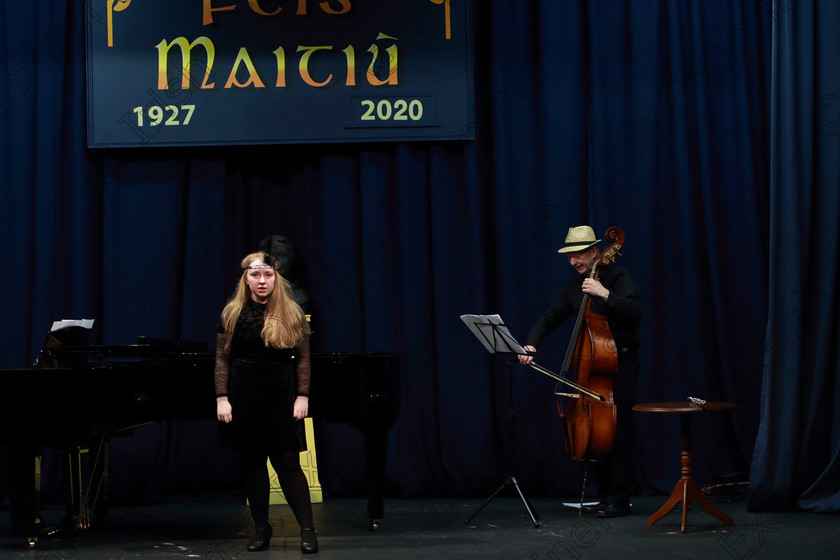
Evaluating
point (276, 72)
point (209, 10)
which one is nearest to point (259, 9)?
point (209, 10)

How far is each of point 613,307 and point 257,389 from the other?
1.85 meters

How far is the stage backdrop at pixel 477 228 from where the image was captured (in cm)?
583

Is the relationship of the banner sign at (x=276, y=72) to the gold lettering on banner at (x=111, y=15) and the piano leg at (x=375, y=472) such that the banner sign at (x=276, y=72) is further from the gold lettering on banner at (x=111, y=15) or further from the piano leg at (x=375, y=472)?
the piano leg at (x=375, y=472)

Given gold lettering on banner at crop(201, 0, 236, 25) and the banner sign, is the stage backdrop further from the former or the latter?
gold lettering on banner at crop(201, 0, 236, 25)

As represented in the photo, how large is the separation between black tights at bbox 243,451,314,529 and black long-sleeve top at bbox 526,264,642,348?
161 cm

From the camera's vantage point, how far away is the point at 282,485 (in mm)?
4098

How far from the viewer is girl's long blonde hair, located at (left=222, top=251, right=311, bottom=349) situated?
160 inches

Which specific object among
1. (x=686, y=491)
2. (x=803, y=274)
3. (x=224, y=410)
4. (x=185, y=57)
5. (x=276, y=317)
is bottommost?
(x=686, y=491)

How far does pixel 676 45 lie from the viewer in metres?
5.89

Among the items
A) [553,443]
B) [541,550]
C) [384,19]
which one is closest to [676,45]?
[384,19]

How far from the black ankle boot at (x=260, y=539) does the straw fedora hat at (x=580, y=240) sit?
211 cm

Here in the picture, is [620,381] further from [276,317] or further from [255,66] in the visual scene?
[255,66]

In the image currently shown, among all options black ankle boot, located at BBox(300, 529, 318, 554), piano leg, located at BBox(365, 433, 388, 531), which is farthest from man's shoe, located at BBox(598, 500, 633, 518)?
black ankle boot, located at BBox(300, 529, 318, 554)

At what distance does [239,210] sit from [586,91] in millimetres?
2368
